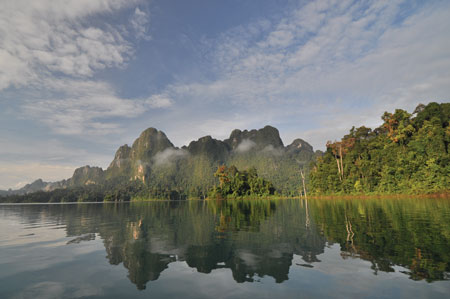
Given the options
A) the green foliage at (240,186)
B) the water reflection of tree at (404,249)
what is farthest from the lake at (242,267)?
the green foliage at (240,186)

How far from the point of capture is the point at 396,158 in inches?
2235

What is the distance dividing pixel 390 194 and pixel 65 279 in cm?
6642

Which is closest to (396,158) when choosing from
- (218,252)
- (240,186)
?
(240,186)

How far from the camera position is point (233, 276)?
7.57 meters

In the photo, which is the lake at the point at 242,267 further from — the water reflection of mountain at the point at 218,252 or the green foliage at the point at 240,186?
the green foliage at the point at 240,186

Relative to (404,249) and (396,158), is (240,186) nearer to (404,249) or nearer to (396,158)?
(396,158)

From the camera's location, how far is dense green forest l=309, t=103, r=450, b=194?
4694 cm

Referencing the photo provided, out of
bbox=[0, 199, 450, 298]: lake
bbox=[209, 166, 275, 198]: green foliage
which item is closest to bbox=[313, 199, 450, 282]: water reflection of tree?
bbox=[0, 199, 450, 298]: lake

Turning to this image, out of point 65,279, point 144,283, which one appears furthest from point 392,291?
point 65,279

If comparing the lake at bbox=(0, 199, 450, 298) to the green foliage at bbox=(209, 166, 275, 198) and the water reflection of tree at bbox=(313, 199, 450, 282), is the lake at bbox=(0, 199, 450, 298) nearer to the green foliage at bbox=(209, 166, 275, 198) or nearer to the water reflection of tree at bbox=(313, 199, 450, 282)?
the water reflection of tree at bbox=(313, 199, 450, 282)

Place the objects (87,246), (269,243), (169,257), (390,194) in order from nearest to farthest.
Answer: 1. (169,257)
2. (269,243)
3. (87,246)
4. (390,194)

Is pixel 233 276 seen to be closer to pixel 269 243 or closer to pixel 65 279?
pixel 269 243

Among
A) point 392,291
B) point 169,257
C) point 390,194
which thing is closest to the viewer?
point 392,291

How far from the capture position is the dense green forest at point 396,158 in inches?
1848
